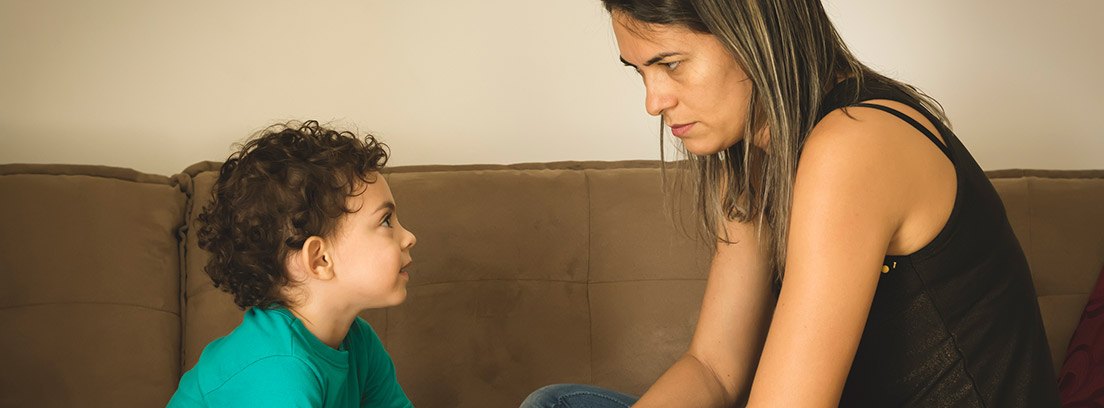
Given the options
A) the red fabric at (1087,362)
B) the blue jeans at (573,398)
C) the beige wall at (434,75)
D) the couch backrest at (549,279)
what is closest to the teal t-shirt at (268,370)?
the blue jeans at (573,398)

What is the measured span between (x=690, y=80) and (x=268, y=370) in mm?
686

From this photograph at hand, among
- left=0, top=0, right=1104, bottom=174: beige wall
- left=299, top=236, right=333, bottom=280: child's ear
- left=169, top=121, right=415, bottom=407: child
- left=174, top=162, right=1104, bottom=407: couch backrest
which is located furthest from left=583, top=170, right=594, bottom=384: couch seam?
left=299, top=236, right=333, bottom=280: child's ear

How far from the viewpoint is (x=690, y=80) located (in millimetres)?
1126

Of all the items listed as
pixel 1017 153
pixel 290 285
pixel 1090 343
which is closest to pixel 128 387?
pixel 290 285

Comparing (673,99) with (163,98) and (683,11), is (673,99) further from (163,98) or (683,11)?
(163,98)

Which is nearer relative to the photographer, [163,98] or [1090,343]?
[1090,343]

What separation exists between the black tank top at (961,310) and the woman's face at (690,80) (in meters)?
0.12

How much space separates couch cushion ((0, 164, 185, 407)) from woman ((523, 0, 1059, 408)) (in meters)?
1.11


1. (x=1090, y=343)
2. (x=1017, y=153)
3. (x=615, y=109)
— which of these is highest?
(x=615, y=109)

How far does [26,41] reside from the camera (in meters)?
1.98

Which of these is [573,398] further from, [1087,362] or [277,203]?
[1087,362]

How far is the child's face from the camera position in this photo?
1328 mm

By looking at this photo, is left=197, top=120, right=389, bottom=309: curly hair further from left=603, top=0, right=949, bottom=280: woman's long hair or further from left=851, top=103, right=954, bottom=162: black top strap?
left=851, top=103, right=954, bottom=162: black top strap

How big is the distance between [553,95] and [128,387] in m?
1.14
